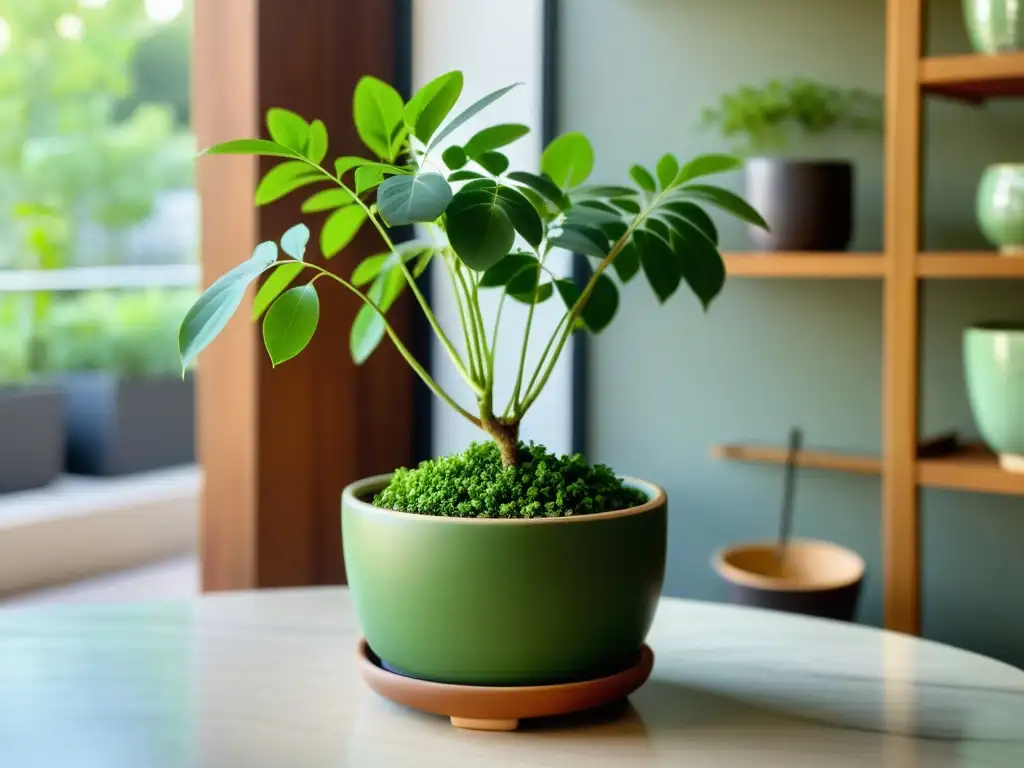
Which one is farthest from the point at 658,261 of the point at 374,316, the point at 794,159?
the point at 794,159

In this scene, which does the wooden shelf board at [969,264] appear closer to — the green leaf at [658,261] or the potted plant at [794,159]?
the potted plant at [794,159]

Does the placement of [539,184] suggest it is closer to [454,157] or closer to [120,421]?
[454,157]

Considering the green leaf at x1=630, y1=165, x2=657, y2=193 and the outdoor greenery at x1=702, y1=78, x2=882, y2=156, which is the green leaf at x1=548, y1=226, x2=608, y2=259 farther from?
the outdoor greenery at x1=702, y1=78, x2=882, y2=156

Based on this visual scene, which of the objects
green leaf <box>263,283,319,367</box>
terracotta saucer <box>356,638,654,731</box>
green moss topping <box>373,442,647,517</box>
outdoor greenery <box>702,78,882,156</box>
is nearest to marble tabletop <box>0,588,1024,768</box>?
terracotta saucer <box>356,638,654,731</box>

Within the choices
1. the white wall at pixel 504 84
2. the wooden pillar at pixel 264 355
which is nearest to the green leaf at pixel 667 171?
the wooden pillar at pixel 264 355

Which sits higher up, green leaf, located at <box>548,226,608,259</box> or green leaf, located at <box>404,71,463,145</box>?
green leaf, located at <box>404,71,463,145</box>

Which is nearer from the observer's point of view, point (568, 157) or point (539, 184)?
point (539, 184)

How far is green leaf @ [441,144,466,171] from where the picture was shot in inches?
33.0

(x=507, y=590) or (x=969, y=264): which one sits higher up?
(x=969, y=264)

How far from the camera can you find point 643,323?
2.35 meters

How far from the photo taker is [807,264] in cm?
193

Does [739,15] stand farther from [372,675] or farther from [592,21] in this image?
[372,675]

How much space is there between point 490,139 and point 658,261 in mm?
155

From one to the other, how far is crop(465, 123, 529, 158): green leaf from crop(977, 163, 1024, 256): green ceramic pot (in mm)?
1102
